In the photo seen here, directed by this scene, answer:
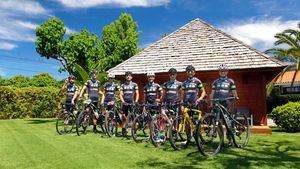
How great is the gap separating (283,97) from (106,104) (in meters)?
22.9

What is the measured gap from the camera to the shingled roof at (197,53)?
52.8 ft

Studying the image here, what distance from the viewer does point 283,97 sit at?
30.9m

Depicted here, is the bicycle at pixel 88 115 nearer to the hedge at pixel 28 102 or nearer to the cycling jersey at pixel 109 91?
the cycling jersey at pixel 109 91

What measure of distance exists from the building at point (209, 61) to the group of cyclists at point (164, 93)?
5219mm

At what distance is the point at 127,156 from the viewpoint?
26.1 ft

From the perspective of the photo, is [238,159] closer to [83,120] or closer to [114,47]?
[83,120]

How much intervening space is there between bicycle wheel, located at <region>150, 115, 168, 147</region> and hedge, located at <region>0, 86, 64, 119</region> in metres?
16.4

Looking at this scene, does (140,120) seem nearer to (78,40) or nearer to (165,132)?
(165,132)

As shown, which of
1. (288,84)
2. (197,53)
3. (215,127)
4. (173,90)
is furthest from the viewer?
(288,84)

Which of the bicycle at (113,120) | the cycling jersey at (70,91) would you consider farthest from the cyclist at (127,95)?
the cycling jersey at (70,91)

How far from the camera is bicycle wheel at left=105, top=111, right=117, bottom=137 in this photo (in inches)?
455

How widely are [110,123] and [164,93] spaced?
7.36 feet

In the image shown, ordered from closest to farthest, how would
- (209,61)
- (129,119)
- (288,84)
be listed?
(129,119), (209,61), (288,84)

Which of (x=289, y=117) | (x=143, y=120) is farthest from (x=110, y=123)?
(x=289, y=117)
